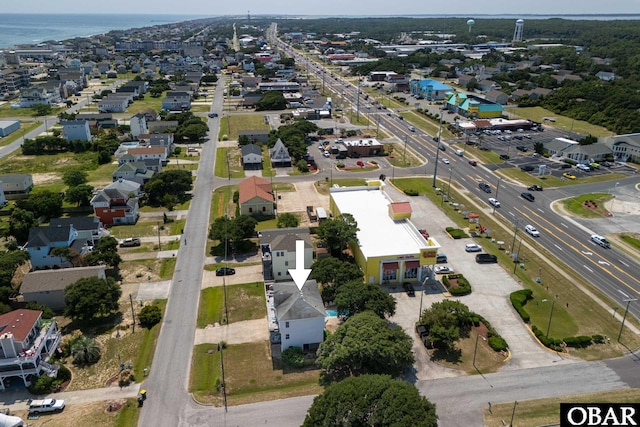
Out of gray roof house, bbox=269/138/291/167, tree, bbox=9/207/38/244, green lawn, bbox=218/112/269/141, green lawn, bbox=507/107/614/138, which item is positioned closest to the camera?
tree, bbox=9/207/38/244

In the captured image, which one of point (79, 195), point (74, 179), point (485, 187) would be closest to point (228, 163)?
point (74, 179)

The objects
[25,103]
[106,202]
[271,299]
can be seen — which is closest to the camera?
[271,299]

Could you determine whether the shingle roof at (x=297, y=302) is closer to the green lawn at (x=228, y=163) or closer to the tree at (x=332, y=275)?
the tree at (x=332, y=275)

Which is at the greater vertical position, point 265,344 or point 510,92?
point 510,92

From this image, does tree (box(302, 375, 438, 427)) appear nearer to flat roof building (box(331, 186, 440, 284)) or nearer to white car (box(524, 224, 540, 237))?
flat roof building (box(331, 186, 440, 284))

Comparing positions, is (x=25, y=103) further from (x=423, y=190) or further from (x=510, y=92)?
(x=510, y=92)

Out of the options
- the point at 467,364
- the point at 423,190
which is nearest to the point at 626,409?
the point at 467,364

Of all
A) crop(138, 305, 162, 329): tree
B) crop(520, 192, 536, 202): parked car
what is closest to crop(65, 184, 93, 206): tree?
crop(138, 305, 162, 329): tree
